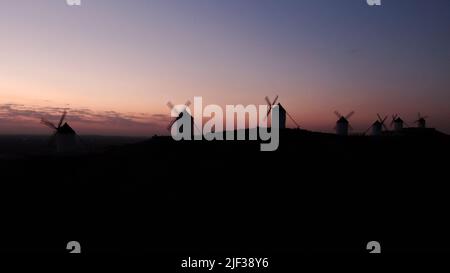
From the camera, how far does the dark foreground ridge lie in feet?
68.6

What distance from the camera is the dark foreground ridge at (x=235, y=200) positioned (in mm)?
20922

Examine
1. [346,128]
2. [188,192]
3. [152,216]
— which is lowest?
[152,216]

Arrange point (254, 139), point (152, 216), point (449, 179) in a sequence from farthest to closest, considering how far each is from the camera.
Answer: point (254, 139), point (449, 179), point (152, 216)

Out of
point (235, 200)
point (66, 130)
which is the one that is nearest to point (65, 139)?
point (66, 130)

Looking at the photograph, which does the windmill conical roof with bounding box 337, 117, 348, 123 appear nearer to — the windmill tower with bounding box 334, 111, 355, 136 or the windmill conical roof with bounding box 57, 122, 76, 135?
the windmill tower with bounding box 334, 111, 355, 136

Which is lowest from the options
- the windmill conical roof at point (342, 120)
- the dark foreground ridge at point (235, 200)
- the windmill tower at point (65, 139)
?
the dark foreground ridge at point (235, 200)

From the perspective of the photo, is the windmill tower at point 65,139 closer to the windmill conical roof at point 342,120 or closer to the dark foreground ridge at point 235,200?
the dark foreground ridge at point 235,200

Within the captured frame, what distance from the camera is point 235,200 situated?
26.4m

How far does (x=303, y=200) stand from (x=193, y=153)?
15.5m

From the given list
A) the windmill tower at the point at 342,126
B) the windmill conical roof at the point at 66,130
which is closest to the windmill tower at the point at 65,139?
the windmill conical roof at the point at 66,130

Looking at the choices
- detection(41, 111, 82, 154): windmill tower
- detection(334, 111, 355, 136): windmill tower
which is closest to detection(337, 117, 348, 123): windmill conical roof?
detection(334, 111, 355, 136): windmill tower

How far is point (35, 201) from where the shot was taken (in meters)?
28.4
